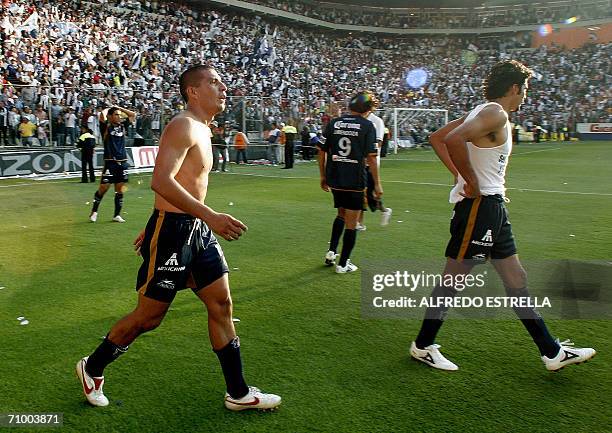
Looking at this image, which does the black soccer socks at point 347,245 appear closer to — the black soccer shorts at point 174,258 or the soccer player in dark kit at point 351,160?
the soccer player in dark kit at point 351,160

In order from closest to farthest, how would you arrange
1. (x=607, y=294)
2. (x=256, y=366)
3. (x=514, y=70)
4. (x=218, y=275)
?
1. (x=218, y=275)
2. (x=514, y=70)
3. (x=256, y=366)
4. (x=607, y=294)

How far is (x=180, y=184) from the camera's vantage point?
3.37 metres

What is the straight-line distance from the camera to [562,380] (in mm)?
3973

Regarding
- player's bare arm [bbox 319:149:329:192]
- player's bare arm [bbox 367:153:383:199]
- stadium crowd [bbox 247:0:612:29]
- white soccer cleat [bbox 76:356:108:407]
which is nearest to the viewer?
white soccer cleat [bbox 76:356:108:407]

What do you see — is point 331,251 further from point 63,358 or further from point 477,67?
point 477,67

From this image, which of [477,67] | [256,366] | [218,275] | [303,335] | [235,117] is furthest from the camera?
[477,67]

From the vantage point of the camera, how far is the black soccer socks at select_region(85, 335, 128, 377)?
351 centimetres

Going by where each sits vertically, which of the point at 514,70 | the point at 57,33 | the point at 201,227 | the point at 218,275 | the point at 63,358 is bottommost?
the point at 63,358

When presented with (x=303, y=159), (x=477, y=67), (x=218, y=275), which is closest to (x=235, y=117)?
(x=303, y=159)

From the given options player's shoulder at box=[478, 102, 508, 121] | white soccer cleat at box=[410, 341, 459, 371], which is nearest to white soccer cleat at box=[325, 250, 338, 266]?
white soccer cleat at box=[410, 341, 459, 371]

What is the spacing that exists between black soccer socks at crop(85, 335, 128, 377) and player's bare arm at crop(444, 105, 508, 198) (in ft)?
7.70

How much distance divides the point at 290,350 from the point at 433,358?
1080mm

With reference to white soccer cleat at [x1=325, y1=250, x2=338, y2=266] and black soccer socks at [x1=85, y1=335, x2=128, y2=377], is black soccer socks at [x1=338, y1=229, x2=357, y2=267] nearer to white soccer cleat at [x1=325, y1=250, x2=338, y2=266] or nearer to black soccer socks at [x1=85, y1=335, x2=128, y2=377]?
white soccer cleat at [x1=325, y1=250, x2=338, y2=266]

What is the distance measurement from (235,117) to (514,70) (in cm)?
2138
